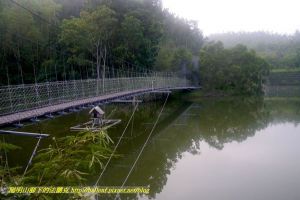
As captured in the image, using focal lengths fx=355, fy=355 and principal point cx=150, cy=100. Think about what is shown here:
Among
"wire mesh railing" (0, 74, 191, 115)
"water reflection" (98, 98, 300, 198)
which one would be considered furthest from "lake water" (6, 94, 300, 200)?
"wire mesh railing" (0, 74, 191, 115)

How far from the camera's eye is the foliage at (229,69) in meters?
23.0

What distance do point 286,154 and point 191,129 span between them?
3.89 meters

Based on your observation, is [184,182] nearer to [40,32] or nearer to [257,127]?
[257,127]

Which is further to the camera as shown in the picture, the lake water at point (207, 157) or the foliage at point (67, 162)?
the lake water at point (207, 157)

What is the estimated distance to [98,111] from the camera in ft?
25.2

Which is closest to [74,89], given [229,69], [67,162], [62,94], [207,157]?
[62,94]

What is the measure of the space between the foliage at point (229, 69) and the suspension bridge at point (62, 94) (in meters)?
7.51

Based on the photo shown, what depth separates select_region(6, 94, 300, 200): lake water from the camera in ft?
16.8

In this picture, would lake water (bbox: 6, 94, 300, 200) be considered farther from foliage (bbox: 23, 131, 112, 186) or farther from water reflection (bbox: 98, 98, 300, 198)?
foliage (bbox: 23, 131, 112, 186)

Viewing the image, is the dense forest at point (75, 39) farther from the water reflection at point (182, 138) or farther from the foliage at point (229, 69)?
the foliage at point (229, 69)

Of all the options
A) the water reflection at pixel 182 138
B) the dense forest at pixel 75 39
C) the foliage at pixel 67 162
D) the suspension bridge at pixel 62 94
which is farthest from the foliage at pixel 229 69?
the foliage at pixel 67 162

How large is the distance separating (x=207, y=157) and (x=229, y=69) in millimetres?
16644

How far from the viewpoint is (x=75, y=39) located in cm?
1309

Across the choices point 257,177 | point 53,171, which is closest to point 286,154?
point 257,177
